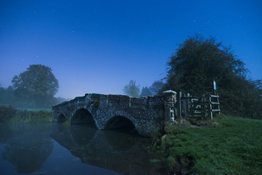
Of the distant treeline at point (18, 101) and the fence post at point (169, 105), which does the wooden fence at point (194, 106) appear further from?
the distant treeline at point (18, 101)

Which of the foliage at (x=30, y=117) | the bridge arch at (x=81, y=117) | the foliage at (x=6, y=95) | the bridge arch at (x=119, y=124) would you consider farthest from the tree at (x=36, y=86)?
the bridge arch at (x=119, y=124)

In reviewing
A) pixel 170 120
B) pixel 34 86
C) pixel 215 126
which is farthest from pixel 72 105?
pixel 34 86

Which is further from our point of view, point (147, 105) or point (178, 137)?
point (147, 105)

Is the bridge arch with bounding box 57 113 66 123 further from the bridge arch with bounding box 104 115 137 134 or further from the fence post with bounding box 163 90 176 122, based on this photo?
the fence post with bounding box 163 90 176 122

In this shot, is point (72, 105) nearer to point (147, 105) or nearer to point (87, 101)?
point (87, 101)

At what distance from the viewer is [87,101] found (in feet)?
42.2

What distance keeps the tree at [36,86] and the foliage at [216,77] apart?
4365 centimetres

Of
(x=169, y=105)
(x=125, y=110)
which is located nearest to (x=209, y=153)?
(x=169, y=105)

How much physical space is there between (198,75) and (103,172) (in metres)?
13.5

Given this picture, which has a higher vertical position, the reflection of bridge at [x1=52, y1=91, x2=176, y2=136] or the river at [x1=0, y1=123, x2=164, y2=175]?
the reflection of bridge at [x1=52, y1=91, x2=176, y2=136]

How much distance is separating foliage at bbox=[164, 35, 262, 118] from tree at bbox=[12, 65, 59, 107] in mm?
43651

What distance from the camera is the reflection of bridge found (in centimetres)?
801

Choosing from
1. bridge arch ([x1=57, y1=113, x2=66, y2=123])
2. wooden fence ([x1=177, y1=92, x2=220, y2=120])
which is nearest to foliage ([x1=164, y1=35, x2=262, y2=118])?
wooden fence ([x1=177, y1=92, x2=220, y2=120])

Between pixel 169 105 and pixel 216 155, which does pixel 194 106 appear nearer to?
pixel 169 105
